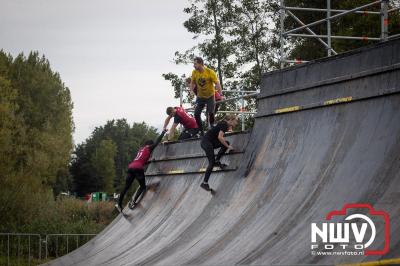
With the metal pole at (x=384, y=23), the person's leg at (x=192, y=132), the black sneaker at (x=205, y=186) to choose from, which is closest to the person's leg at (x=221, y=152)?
the black sneaker at (x=205, y=186)

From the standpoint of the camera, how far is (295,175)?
1081cm

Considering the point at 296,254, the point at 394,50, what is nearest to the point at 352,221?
the point at 296,254

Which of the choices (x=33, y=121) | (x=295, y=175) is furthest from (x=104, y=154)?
(x=295, y=175)

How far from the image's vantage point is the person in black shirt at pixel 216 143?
13.7 meters

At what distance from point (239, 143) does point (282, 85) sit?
1679 mm

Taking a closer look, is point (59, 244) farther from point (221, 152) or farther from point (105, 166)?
point (105, 166)

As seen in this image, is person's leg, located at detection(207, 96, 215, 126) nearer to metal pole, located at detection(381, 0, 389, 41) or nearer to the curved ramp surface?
the curved ramp surface

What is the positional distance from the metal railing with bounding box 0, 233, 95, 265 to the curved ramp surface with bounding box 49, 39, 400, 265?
15.4m

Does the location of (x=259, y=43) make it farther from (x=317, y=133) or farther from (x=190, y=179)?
(x=317, y=133)

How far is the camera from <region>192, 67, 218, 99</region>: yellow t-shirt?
14.9 meters

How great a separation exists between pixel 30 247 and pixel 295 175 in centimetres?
2173

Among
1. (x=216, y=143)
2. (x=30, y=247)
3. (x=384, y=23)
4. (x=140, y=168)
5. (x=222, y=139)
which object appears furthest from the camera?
(x=30, y=247)

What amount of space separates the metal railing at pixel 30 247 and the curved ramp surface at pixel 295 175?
605 inches

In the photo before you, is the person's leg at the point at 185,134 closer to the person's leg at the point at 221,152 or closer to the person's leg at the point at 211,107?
the person's leg at the point at 211,107
